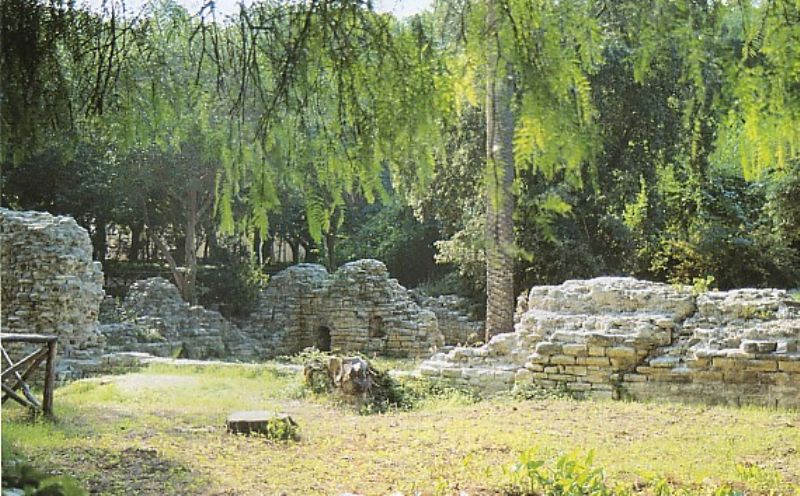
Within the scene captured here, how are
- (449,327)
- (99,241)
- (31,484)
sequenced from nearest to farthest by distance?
(31,484), (449,327), (99,241)

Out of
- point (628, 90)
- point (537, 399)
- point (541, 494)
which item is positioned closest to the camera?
point (541, 494)

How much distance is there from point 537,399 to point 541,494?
13.0 ft

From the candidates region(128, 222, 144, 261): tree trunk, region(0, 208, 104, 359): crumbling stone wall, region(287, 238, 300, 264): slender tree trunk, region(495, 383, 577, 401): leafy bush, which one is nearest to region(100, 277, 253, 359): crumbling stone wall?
region(0, 208, 104, 359): crumbling stone wall

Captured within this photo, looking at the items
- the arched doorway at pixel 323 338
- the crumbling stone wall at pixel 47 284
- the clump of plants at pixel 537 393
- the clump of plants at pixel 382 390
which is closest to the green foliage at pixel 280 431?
the clump of plants at pixel 382 390

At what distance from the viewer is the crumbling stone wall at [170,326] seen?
1411 cm

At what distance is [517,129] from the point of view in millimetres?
2250

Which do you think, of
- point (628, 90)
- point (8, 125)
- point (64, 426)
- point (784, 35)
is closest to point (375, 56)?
point (784, 35)

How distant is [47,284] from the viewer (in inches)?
460

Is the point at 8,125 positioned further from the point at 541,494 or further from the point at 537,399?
the point at 537,399

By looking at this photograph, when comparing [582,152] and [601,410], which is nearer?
[582,152]

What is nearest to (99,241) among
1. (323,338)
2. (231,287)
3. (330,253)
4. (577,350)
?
(231,287)

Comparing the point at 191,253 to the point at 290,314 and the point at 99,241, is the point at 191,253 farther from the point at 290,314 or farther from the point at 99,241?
the point at 99,241

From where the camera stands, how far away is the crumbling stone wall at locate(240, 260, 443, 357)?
1606cm

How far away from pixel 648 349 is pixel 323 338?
1080 cm
